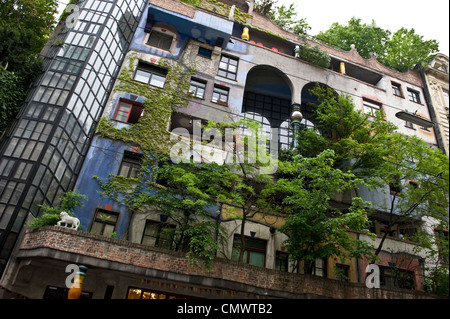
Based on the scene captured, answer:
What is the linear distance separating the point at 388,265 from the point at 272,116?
12.9m

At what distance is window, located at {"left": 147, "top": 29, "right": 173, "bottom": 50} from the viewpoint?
22.4 meters

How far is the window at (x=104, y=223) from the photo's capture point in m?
15.1

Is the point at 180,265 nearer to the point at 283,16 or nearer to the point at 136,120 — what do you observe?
the point at 136,120

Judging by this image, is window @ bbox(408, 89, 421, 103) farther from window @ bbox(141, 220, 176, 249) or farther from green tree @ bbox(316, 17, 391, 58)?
window @ bbox(141, 220, 176, 249)

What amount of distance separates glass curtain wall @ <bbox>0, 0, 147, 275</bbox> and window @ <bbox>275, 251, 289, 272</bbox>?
1133 centimetres

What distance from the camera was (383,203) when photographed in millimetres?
20547

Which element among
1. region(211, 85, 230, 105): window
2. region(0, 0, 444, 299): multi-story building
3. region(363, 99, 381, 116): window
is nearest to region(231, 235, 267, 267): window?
region(0, 0, 444, 299): multi-story building

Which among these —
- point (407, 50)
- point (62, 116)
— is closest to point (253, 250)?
point (62, 116)

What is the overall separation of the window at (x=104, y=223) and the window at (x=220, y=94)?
33.1 feet

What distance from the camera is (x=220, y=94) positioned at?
21703 mm

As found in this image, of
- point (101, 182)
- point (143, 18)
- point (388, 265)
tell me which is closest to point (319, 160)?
point (388, 265)

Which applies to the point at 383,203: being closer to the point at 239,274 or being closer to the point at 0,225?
the point at 239,274

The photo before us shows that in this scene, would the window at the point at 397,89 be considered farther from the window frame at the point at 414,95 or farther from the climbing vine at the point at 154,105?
the climbing vine at the point at 154,105

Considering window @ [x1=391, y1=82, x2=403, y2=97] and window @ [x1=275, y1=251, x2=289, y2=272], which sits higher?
window @ [x1=391, y1=82, x2=403, y2=97]
